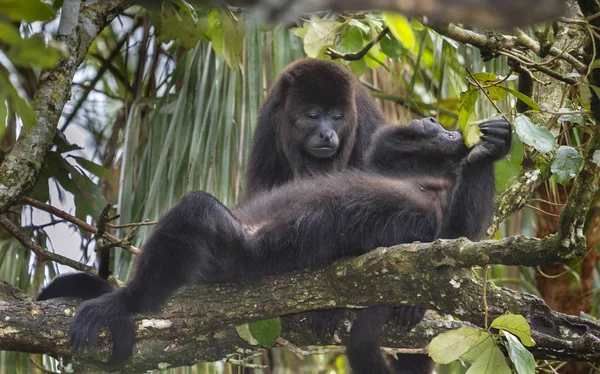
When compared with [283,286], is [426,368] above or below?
below

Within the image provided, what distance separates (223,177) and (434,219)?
5.12 feet

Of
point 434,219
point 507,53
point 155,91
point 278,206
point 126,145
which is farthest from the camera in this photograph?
point 155,91

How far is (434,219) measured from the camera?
327cm

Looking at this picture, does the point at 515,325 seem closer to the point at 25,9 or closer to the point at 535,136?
the point at 535,136

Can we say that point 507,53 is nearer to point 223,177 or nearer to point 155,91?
point 223,177

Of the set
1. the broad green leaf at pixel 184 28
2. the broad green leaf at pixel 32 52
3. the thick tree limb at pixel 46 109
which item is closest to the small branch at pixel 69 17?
the thick tree limb at pixel 46 109

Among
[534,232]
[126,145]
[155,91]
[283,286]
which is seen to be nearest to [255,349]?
[283,286]

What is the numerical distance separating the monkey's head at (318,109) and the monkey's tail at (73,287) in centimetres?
145

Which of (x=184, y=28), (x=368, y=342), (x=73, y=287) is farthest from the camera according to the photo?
(x=184, y=28)

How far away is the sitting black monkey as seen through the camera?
2.93 metres

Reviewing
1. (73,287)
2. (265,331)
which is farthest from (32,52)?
(73,287)

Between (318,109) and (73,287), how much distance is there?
174 centimetres

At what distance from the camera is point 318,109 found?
413 cm

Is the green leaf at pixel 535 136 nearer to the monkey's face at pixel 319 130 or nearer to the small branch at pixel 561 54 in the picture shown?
the small branch at pixel 561 54
